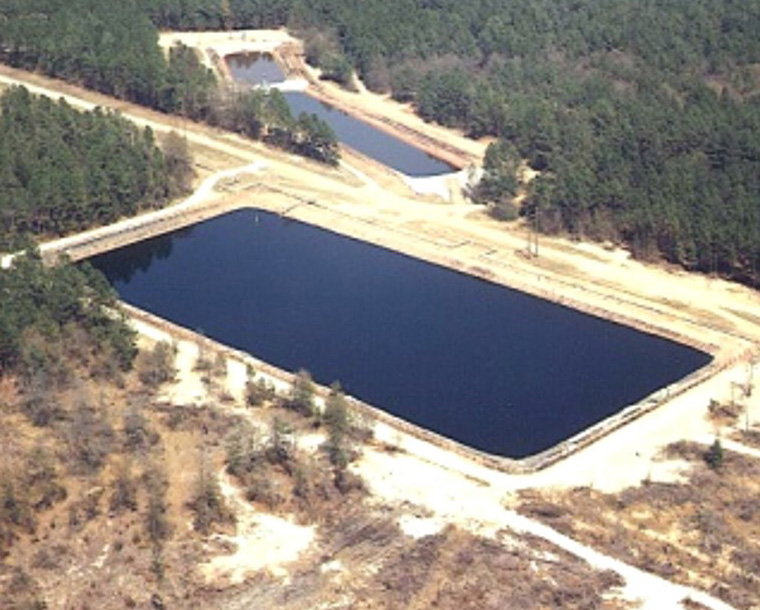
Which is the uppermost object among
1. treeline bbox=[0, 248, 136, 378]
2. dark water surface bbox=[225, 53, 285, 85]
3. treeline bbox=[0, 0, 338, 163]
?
treeline bbox=[0, 0, 338, 163]

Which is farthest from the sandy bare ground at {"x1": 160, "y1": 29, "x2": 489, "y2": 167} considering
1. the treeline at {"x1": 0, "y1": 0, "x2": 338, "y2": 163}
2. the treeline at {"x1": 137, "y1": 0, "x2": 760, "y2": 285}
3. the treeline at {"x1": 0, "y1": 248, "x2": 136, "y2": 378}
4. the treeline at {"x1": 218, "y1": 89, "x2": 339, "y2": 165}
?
the treeline at {"x1": 0, "y1": 248, "x2": 136, "y2": 378}

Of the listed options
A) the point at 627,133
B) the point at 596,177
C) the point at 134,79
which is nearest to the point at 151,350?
the point at 596,177

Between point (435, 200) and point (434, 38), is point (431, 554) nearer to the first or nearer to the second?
point (435, 200)

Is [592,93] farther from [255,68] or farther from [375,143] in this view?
[255,68]

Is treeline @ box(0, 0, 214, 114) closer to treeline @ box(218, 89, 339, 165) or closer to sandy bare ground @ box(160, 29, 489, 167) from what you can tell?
treeline @ box(218, 89, 339, 165)

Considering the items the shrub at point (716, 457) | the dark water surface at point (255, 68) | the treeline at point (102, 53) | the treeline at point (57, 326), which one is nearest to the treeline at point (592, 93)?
the dark water surface at point (255, 68)

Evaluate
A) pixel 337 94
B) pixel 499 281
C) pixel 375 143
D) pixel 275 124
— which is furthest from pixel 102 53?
pixel 499 281

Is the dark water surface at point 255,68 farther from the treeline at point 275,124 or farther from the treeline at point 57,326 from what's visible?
the treeline at point 57,326
